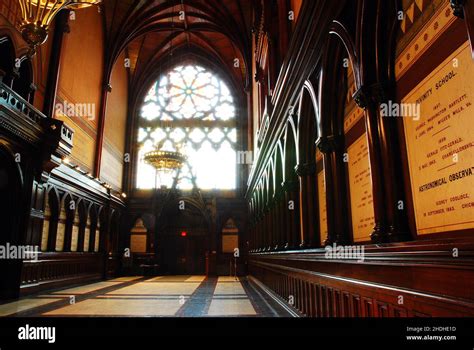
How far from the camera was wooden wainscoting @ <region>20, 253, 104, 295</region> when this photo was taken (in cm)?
857

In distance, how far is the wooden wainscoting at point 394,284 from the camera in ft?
5.91

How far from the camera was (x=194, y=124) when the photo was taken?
64.0 ft

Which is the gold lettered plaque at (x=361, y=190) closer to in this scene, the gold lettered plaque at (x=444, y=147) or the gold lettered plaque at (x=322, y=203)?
the gold lettered plaque at (x=444, y=147)

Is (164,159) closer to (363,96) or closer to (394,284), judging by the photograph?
(363,96)

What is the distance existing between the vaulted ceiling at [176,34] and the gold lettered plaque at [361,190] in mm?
13740

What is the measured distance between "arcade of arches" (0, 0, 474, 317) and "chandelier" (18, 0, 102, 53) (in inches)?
107

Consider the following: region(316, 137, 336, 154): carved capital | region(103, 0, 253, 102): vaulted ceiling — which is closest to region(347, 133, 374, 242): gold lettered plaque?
region(316, 137, 336, 154): carved capital

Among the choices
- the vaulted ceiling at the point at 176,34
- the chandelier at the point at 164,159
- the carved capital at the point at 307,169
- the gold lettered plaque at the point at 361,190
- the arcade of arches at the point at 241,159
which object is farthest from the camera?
the vaulted ceiling at the point at 176,34

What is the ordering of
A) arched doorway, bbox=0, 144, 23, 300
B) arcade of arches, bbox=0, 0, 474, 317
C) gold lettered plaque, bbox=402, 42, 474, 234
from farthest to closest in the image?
arched doorway, bbox=0, 144, 23, 300
arcade of arches, bbox=0, 0, 474, 317
gold lettered plaque, bbox=402, 42, 474, 234

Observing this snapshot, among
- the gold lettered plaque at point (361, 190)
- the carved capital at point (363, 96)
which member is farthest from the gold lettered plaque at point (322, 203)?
the carved capital at point (363, 96)

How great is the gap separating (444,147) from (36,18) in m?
4.74

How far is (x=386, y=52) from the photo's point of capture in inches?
128

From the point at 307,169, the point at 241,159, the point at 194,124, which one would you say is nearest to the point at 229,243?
the point at 241,159

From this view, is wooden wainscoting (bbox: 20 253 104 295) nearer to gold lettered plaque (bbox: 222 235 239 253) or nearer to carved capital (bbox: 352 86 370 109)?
gold lettered plaque (bbox: 222 235 239 253)
